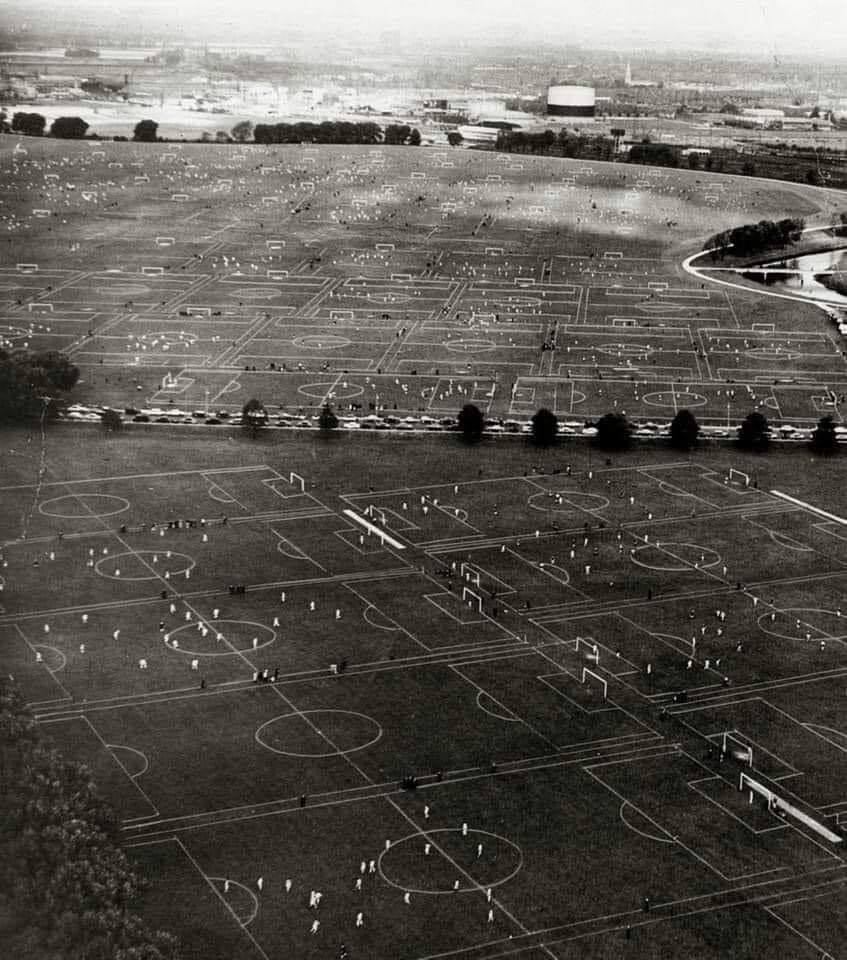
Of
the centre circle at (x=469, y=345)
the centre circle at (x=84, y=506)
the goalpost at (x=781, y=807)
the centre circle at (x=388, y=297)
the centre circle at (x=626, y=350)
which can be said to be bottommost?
the centre circle at (x=388, y=297)

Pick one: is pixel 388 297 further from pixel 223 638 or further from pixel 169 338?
pixel 223 638

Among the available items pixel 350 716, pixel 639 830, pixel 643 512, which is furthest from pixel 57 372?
pixel 639 830

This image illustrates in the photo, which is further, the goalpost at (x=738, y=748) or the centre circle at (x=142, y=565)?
the centre circle at (x=142, y=565)

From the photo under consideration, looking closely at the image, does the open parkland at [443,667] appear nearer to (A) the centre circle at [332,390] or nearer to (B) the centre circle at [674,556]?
(B) the centre circle at [674,556]

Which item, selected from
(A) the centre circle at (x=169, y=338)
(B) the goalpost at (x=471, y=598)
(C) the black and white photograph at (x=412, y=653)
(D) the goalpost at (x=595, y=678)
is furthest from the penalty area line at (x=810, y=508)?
(A) the centre circle at (x=169, y=338)

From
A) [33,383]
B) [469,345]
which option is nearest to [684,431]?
[469,345]

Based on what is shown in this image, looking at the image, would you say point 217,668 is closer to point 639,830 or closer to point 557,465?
point 639,830

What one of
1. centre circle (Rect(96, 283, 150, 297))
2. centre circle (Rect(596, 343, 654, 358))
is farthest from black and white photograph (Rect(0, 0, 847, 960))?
centre circle (Rect(96, 283, 150, 297))
